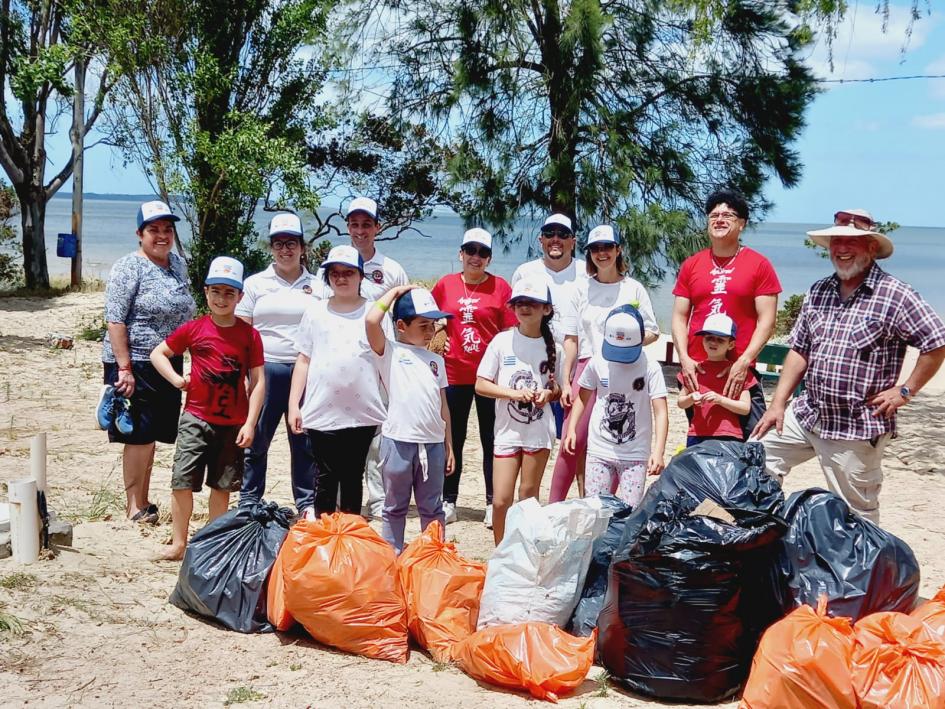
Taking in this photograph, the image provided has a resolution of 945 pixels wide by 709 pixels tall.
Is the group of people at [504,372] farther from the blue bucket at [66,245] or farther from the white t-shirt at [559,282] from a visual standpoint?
the blue bucket at [66,245]

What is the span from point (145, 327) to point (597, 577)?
A: 2.68 metres

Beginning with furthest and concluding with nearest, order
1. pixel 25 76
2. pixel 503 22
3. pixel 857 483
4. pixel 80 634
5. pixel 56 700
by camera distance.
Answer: pixel 25 76, pixel 503 22, pixel 857 483, pixel 80 634, pixel 56 700

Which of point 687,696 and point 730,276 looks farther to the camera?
point 730,276

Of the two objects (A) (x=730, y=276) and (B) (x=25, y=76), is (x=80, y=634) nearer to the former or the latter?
(A) (x=730, y=276)

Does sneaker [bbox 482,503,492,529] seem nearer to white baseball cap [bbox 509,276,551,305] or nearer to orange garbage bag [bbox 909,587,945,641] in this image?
white baseball cap [bbox 509,276,551,305]

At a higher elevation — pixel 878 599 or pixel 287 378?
pixel 287 378

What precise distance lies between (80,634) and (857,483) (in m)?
3.28

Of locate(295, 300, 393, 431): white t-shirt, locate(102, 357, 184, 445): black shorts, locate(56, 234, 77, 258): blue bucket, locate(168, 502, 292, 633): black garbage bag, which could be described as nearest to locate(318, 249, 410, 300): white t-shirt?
locate(295, 300, 393, 431): white t-shirt

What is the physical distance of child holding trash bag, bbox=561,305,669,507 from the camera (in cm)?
459

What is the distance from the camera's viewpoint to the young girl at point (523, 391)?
4.77 metres

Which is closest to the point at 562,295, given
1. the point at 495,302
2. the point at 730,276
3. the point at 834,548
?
the point at 495,302

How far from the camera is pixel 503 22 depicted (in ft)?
33.0

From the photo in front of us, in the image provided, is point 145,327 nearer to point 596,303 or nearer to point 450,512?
point 450,512

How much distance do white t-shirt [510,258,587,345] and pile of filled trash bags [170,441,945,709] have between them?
1472 mm
